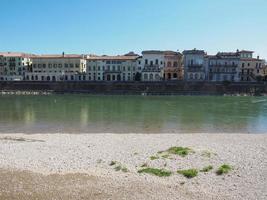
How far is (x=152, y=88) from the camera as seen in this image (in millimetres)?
83375

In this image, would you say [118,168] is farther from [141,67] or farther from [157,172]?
[141,67]

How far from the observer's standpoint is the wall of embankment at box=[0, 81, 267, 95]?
81062 millimetres

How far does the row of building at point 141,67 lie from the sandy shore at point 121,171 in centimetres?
7500

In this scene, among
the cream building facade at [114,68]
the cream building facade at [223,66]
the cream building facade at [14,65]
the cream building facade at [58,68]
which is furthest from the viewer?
the cream building facade at [14,65]

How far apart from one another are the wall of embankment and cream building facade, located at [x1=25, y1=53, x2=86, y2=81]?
34.0 ft

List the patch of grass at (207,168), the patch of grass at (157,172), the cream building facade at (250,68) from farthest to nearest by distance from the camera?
the cream building facade at (250,68) → the patch of grass at (207,168) → the patch of grass at (157,172)

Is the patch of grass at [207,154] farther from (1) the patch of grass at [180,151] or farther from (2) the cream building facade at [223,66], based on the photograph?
(2) the cream building facade at [223,66]

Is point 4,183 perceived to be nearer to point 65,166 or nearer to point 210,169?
point 65,166

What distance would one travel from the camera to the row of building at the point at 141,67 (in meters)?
92.2

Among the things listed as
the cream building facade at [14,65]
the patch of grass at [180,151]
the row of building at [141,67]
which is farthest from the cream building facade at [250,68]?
the patch of grass at [180,151]

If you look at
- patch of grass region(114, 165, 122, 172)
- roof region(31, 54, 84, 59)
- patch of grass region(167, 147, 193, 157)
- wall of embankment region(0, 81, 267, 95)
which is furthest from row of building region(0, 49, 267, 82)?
patch of grass region(114, 165, 122, 172)

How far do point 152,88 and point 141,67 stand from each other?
1191 centimetres

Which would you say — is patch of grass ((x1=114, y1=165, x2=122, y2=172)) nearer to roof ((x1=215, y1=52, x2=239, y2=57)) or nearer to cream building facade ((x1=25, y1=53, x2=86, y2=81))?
roof ((x1=215, y1=52, x2=239, y2=57))

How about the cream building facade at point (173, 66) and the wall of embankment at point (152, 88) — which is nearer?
the wall of embankment at point (152, 88)
